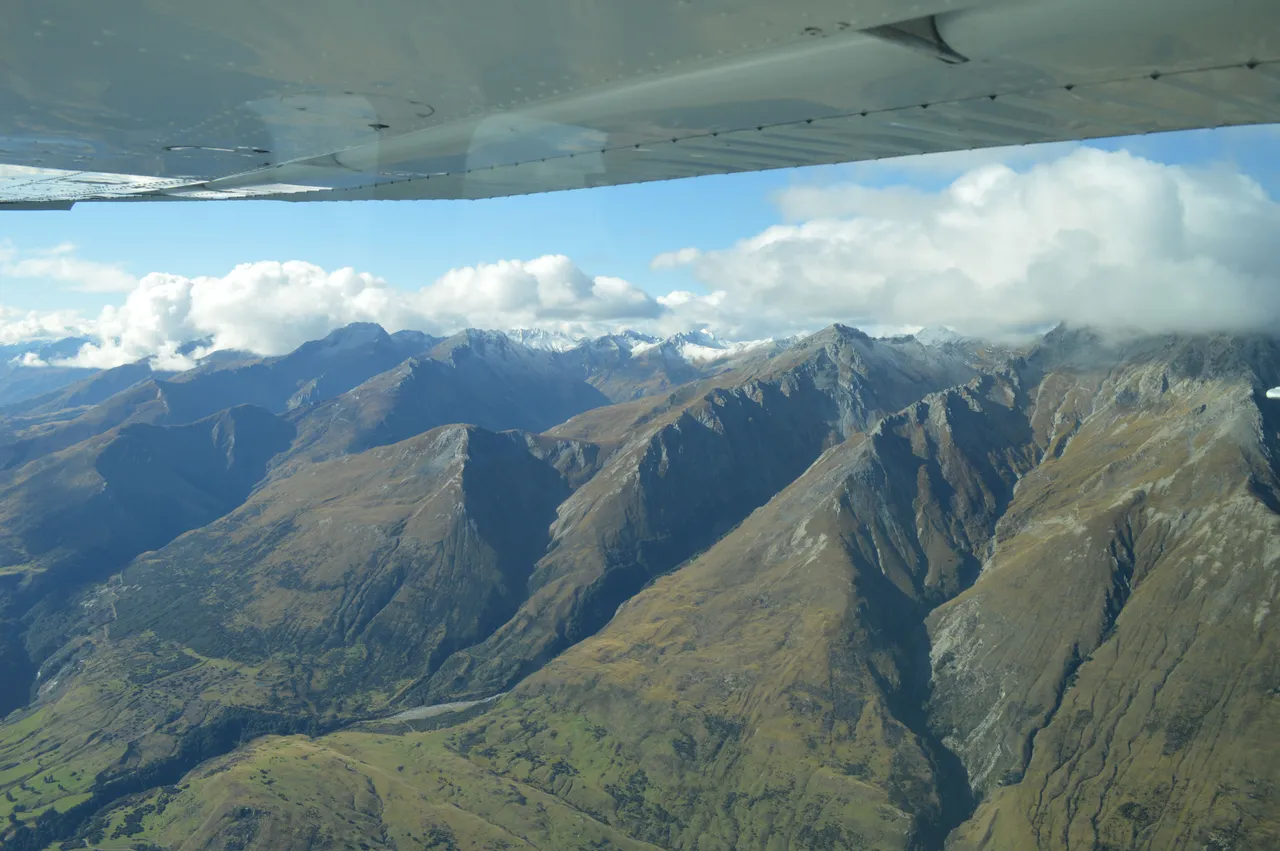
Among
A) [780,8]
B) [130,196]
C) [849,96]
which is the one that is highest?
[780,8]

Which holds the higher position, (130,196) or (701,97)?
(701,97)

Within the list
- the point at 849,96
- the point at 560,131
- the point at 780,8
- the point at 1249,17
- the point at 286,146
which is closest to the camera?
the point at 1249,17

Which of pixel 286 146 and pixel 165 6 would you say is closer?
pixel 165 6

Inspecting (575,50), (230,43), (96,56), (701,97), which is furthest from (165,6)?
(701,97)

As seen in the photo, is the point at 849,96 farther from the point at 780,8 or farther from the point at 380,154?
the point at 380,154

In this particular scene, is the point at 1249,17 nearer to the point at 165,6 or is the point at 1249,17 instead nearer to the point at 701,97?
the point at 701,97

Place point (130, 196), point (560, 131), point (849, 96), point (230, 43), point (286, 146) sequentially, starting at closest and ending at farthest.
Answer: point (230, 43), point (849, 96), point (560, 131), point (286, 146), point (130, 196)
